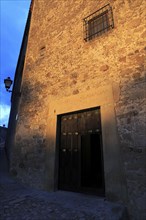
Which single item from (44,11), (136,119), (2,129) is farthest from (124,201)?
(2,129)

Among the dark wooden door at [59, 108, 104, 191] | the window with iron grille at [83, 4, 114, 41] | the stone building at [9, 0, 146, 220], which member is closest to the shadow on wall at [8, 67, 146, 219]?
the stone building at [9, 0, 146, 220]

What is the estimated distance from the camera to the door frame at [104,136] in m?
2.81

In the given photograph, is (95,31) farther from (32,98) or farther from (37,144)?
(37,144)

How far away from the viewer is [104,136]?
317 cm

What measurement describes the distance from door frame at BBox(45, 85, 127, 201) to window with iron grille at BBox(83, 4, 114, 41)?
169 centimetres

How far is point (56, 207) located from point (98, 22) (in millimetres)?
4509

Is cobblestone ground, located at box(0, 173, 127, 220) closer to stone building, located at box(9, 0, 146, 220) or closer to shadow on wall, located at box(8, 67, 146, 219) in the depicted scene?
stone building, located at box(9, 0, 146, 220)

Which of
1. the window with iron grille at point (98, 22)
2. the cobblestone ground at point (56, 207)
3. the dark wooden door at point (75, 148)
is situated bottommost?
the cobblestone ground at point (56, 207)

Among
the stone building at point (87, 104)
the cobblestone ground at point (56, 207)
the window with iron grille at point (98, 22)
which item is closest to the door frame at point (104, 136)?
the stone building at point (87, 104)

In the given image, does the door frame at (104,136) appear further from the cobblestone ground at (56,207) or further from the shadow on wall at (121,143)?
the cobblestone ground at (56,207)

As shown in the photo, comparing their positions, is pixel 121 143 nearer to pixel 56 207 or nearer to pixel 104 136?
pixel 104 136

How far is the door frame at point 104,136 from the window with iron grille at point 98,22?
5.56 ft

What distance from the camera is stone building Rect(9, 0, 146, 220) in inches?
114

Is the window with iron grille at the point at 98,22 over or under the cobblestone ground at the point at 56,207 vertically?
over
